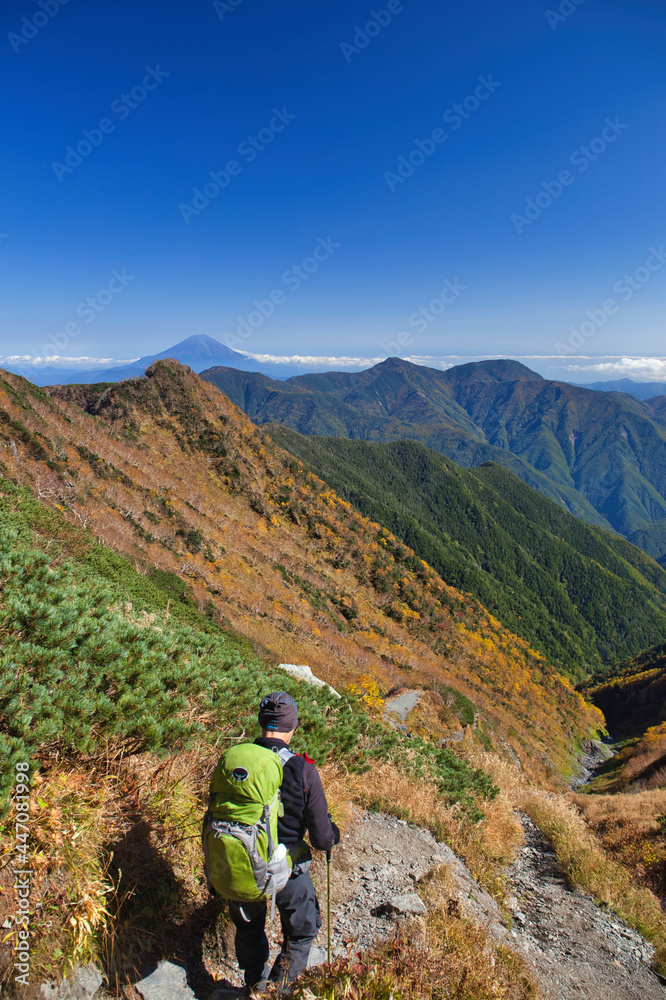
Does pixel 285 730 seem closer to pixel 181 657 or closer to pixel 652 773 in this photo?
pixel 181 657

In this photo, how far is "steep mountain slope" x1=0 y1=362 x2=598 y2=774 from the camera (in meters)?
18.9

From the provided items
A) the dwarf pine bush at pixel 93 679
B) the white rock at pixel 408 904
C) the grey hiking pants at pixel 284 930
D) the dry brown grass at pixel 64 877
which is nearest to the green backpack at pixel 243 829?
the grey hiking pants at pixel 284 930

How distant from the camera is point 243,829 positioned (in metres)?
3.11

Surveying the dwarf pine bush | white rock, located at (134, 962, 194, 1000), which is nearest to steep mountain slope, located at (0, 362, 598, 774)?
the dwarf pine bush

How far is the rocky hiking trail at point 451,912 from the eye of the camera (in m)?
3.88

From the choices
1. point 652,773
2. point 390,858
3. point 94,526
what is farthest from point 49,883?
point 652,773

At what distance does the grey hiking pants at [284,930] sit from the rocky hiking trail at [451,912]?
0.81ft

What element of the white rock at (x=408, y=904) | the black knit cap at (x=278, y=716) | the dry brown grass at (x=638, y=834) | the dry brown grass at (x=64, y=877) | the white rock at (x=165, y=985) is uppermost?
the black knit cap at (x=278, y=716)

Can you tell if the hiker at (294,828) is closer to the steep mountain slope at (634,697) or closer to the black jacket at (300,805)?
the black jacket at (300,805)

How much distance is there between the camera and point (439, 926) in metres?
4.75

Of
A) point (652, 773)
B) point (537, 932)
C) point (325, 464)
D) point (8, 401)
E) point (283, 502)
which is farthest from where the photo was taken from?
point (325, 464)

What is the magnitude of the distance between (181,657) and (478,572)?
154744 millimetres

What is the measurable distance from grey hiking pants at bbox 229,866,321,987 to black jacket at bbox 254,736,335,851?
34cm

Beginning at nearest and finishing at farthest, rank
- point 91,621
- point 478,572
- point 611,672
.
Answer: point 91,621 → point 611,672 → point 478,572
